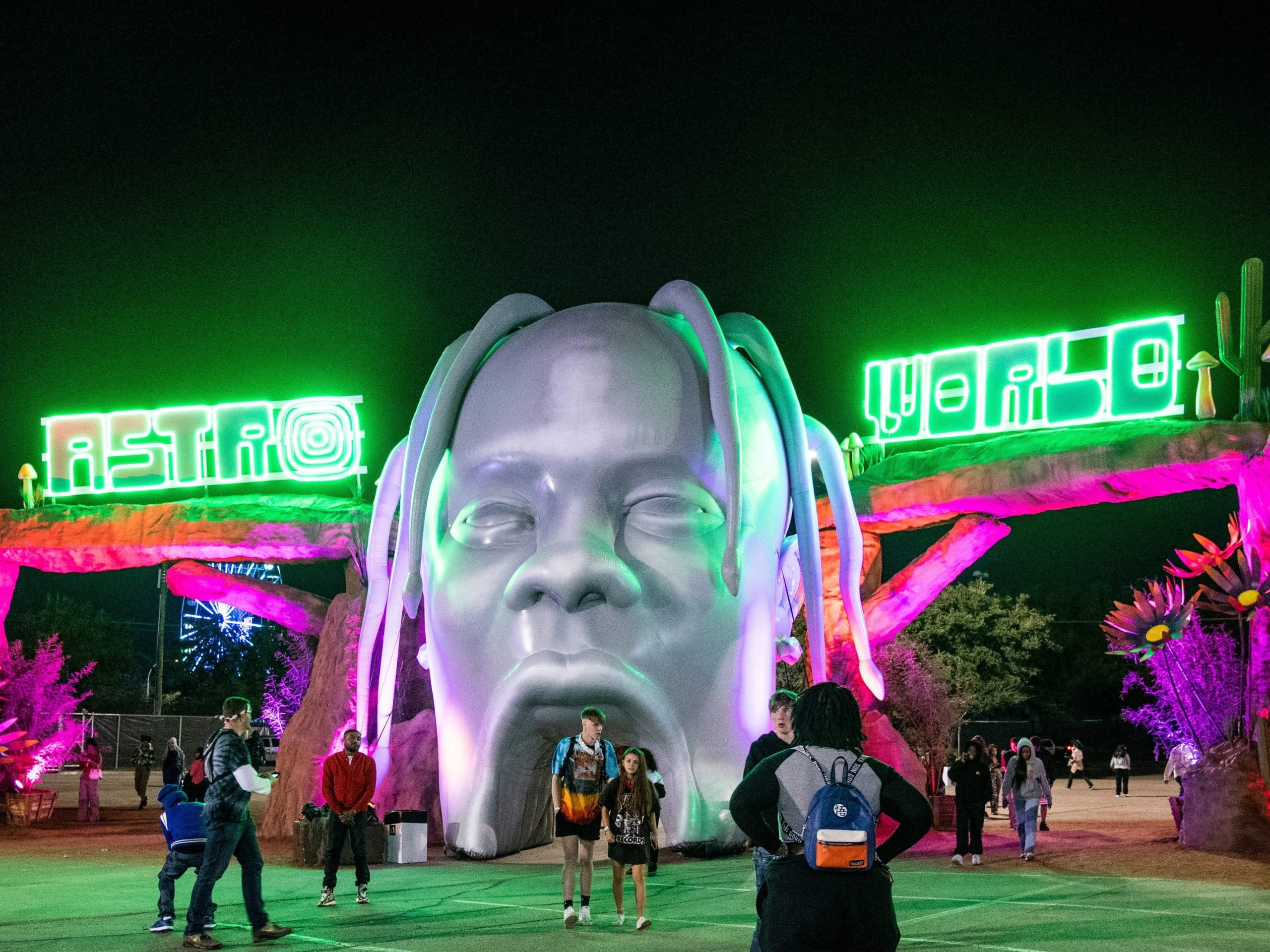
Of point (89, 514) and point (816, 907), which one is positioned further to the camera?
point (89, 514)

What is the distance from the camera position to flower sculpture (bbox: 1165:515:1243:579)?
14.0 meters

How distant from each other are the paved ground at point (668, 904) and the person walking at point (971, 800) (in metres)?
0.22

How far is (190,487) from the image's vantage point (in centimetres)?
2281

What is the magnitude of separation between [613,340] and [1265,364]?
766 centimetres

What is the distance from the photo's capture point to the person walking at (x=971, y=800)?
12297mm

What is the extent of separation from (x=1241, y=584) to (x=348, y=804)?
31.7ft

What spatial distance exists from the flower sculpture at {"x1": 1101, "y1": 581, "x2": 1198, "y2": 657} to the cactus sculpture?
2.08 meters

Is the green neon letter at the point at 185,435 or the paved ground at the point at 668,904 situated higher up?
the green neon letter at the point at 185,435

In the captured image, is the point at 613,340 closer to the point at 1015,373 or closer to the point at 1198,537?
the point at 1198,537

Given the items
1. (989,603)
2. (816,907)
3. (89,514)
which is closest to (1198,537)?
(816,907)

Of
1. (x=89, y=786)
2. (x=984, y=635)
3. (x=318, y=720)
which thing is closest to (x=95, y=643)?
(x=984, y=635)

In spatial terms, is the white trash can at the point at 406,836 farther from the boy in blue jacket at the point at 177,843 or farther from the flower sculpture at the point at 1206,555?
the flower sculpture at the point at 1206,555

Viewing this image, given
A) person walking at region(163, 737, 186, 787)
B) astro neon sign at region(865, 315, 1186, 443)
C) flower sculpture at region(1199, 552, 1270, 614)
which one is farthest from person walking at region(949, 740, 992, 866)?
person walking at region(163, 737, 186, 787)

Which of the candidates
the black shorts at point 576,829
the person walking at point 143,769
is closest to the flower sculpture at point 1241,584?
the black shorts at point 576,829
